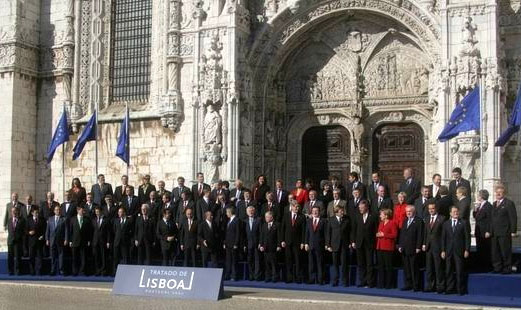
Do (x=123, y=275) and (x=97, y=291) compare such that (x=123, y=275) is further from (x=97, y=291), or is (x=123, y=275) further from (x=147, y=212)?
(x=147, y=212)

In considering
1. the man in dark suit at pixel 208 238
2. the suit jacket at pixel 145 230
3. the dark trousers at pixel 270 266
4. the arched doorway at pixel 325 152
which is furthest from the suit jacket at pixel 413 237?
the arched doorway at pixel 325 152

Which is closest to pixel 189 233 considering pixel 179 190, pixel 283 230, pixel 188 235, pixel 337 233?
pixel 188 235

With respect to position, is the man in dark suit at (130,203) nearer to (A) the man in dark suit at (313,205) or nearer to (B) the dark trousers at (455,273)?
(A) the man in dark suit at (313,205)

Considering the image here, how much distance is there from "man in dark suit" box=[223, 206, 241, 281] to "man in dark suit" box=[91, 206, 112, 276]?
108 inches

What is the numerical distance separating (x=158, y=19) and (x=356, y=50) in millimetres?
5571

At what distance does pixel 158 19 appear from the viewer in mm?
22516

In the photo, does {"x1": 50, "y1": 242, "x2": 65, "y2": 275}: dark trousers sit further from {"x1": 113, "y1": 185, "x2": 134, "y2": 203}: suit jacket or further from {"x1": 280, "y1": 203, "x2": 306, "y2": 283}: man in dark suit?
{"x1": 280, "y1": 203, "x2": 306, "y2": 283}: man in dark suit

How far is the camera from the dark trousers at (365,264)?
1500cm

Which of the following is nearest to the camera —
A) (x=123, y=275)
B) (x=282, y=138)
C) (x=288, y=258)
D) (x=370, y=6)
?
(x=123, y=275)

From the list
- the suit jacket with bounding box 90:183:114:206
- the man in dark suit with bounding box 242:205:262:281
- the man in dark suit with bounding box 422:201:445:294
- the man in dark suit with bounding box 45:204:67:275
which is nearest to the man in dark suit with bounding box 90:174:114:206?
the suit jacket with bounding box 90:183:114:206

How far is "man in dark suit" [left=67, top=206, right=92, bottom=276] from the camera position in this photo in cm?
1762

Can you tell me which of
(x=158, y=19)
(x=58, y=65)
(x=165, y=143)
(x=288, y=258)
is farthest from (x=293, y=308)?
(x=58, y=65)

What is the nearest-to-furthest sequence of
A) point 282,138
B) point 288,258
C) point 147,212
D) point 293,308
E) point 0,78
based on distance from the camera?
point 293,308, point 288,258, point 147,212, point 282,138, point 0,78

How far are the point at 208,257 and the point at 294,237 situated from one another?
2.07 metres
